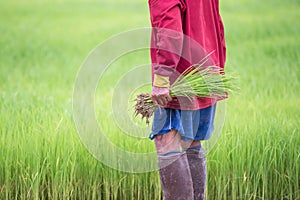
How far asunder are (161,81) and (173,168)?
1.48 feet

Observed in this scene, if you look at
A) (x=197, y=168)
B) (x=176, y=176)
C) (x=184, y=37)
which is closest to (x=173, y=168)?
(x=176, y=176)

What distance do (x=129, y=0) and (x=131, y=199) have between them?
10.7 meters

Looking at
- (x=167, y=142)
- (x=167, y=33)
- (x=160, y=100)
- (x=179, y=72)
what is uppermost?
(x=167, y=33)

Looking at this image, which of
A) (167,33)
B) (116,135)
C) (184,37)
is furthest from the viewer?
(116,135)

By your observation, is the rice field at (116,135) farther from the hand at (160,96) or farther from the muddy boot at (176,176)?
the hand at (160,96)

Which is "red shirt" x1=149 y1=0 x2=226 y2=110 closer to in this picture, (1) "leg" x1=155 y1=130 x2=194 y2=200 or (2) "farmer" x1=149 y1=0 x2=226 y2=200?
(2) "farmer" x1=149 y1=0 x2=226 y2=200

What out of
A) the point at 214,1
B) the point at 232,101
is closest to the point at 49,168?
the point at 214,1

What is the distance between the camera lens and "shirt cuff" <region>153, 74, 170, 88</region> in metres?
2.66

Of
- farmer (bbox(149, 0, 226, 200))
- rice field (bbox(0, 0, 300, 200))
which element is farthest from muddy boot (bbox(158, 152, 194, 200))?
rice field (bbox(0, 0, 300, 200))

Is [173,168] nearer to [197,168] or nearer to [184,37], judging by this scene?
[197,168]

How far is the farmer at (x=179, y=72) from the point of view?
2633 millimetres

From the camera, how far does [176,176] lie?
286 centimetres

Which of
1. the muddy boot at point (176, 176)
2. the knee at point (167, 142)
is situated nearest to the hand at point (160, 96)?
the knee at point (167, 142)

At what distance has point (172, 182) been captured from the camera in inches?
113
